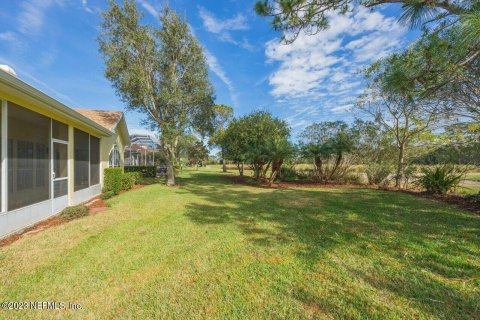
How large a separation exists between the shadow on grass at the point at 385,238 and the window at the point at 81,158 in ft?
14.8

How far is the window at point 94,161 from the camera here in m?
9.33

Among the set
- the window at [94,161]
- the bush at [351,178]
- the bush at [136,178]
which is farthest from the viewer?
the bush at [351,178]

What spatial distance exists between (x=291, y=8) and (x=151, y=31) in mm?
10621

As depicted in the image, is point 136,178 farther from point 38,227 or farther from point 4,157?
point 4,157

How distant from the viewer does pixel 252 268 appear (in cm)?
314

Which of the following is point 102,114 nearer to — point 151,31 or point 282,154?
point 151,31

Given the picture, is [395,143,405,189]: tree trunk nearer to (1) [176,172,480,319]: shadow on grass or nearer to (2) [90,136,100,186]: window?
(1) [176,172,480,319]: shadow on grass

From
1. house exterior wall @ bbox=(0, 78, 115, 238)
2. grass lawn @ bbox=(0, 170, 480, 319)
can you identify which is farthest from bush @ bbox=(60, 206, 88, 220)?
grass lawn @ bbox=(0, 170, 480, 319)

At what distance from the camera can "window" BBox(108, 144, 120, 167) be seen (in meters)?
12.1

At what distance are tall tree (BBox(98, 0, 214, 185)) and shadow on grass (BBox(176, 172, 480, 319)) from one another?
7290mm

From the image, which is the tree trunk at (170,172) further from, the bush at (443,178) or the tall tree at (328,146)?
the bush at (443,178)

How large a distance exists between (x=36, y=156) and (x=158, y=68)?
29.9 ft

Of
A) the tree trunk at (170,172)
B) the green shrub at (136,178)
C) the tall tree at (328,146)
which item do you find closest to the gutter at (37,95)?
the green shrub at (136,178)

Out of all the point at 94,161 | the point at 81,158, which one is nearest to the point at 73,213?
the point at 81,158
